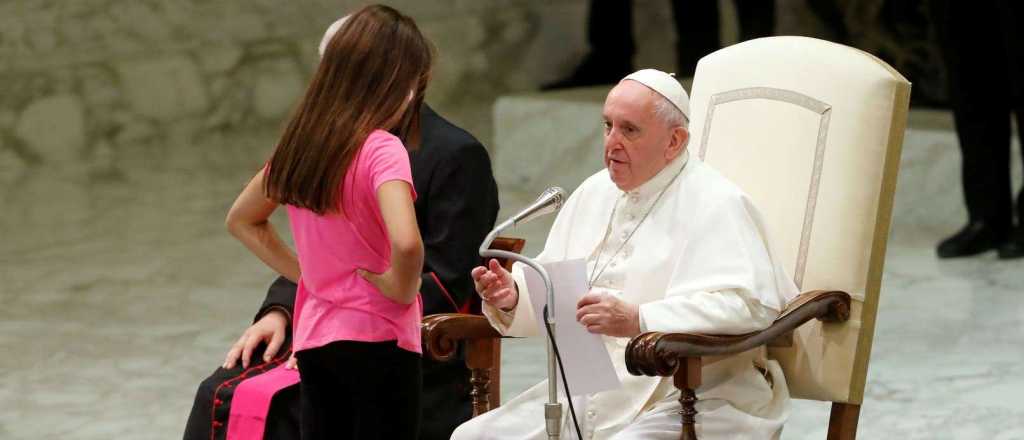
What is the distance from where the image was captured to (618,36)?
10.0 meters

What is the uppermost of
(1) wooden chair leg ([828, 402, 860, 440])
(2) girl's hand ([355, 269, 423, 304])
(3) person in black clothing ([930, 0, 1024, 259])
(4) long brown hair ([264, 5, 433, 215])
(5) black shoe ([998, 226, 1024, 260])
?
(3) person in black clothing ([930, 0, 1024, 259])

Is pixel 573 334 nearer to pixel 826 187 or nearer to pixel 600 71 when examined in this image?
pixel 826 187

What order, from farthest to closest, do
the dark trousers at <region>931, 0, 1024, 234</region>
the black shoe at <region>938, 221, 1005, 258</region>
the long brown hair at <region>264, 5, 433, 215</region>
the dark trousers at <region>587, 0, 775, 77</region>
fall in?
the dark trousers at <region>587, 0, 775, 77</region> < the black shoe at <region>938, 221, 1005, 258</region> < the dark trousers at <region>931, 0, 1024, 234</region> < the long brown hair at <region>264, 5, 433, 215</region>

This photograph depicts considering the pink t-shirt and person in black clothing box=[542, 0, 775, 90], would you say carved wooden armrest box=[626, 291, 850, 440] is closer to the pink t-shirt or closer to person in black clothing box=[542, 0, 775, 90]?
the pink t-shirt

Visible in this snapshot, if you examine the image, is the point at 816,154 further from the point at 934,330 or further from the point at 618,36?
the point at 618,36

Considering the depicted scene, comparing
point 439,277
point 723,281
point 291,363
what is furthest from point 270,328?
point 723,281

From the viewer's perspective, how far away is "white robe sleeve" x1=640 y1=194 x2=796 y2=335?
3205mm

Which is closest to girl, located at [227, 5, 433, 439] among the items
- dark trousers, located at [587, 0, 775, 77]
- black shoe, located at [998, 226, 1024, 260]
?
black shoe, located at [998, 226, 1024, 260]

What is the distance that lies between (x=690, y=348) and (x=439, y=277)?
2.84 ft

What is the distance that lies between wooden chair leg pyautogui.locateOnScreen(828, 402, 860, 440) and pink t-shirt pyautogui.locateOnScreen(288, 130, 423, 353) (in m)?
→ 0.95

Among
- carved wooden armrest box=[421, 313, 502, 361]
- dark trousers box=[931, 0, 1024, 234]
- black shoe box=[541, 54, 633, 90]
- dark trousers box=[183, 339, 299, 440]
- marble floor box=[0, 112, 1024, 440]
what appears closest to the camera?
carved wooden armrest box=[421, 313, 502, 361]

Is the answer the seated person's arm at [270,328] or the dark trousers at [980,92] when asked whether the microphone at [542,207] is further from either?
the dark trousers at [980,92]

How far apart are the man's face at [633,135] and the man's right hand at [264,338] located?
1.02 m

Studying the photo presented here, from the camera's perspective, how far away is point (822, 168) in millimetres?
3551
